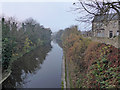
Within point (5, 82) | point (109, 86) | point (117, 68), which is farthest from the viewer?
point (5, 82)

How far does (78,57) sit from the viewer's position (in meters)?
10.7

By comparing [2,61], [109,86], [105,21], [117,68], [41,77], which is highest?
[105,21]

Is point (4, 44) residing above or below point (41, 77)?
above

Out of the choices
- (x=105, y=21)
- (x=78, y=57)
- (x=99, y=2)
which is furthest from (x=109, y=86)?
(x=78, y=57)

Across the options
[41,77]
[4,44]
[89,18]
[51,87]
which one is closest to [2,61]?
[4,44]

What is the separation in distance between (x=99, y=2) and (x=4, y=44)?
1155 centimetres

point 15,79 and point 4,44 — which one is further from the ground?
point 4,44

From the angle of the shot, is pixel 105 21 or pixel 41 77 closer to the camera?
pixel 105 21

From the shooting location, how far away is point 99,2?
3580 mm

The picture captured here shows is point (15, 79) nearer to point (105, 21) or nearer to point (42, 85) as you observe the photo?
point (42, 85)

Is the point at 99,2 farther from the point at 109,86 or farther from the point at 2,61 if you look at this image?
the point at 2,61

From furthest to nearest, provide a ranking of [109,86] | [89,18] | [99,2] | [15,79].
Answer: [15,79], [109,86], [89,18], [99,2]

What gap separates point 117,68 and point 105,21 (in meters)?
2.47

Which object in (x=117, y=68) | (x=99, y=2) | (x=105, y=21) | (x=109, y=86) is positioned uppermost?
(x=99, y=2)
